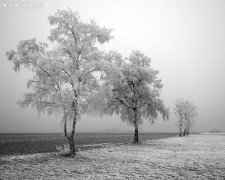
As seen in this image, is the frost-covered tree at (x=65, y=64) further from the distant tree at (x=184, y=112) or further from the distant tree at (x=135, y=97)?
the distant tree at (x=184, y=112)

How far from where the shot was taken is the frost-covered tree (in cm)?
1928

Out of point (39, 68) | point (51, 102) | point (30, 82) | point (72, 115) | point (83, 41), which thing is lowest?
point (72, 115)

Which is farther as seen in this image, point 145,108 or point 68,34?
point 145,108

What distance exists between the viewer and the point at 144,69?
3819cm

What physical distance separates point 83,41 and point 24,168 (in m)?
13.5

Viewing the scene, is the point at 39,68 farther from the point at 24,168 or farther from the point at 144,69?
the point at 144,69

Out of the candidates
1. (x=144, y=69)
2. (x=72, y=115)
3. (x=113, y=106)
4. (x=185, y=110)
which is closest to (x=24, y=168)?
(x=72, y=115)

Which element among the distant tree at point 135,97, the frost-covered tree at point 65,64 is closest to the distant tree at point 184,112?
the distant tree at point 135,97

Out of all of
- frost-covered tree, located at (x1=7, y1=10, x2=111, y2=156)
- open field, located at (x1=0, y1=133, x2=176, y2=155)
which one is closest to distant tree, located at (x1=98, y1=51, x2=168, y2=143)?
open field, located at (x1=0, y1=133, x2=176, y2=155)

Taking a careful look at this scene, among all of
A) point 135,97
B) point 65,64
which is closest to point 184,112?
point 135,97

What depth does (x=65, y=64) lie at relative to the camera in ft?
65.3

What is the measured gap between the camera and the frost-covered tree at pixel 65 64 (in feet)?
63.3

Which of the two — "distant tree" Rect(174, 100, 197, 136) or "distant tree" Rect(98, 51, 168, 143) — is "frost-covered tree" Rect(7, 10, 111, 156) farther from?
"distant tree" Rect(174, 100, 197, 136)

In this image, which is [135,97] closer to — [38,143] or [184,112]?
[38,143]
